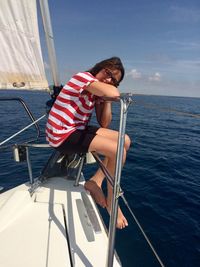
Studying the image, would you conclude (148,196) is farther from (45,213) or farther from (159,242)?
(45,213)

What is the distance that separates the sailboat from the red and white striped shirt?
467mm

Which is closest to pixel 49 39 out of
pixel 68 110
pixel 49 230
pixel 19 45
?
pixel 19 45

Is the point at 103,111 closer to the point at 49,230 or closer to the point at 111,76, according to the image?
the point at 111,76

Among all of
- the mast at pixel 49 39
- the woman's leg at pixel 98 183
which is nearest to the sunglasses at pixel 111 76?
the woman's leg at pixel 98 183

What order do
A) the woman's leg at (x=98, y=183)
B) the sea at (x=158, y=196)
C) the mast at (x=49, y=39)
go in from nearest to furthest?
the woman's leg at (x=98, y=183), the mast at (x=49, y=39), the sea at (x=158, y=196)

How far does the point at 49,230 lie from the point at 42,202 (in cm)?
49

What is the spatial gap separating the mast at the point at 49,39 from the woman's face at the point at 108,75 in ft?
3.94

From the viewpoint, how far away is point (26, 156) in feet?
9.59

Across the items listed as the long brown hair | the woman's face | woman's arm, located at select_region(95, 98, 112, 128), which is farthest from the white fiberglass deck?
the long brown hair

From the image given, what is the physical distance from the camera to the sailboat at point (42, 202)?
1.87m

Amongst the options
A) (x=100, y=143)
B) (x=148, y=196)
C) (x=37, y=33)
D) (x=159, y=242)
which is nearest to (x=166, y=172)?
(x=148, y=196)

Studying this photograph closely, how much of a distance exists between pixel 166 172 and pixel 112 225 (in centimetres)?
544

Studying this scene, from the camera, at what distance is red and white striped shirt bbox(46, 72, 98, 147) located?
2422 mm

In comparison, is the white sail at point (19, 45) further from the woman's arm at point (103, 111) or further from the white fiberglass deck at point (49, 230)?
the white fiberglass deck at point (49, 230)
